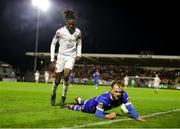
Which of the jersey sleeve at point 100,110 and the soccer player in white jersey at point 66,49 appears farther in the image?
the soccer player in white jersey at point 66,49

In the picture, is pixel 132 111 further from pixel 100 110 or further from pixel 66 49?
pixel 66 49

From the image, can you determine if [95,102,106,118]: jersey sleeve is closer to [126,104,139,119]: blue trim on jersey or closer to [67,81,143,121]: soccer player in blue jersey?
[67,81,143,121]: soccer player in blue jersey

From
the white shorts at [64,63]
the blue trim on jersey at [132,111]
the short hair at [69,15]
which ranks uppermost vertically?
the short hair at [69,15]

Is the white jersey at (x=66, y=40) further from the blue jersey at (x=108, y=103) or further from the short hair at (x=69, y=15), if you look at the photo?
the blue jersey at (x=108, y=103)

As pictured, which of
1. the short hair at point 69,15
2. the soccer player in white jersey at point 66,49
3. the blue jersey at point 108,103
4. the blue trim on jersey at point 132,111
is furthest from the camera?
the soccer player in white jersey at point 66,49

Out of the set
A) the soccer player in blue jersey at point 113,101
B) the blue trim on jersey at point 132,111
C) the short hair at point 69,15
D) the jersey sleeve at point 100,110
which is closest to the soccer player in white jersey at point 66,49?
the short hair at point 69,15

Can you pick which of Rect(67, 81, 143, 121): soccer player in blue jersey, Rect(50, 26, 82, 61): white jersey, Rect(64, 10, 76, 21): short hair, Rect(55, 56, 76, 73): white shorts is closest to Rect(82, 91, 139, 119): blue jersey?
Rect(67, 81, 143, 121): soccer player in blue jersey

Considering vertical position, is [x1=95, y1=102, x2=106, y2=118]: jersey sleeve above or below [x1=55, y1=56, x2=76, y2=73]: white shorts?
below

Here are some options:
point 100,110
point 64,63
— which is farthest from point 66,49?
point 100,110

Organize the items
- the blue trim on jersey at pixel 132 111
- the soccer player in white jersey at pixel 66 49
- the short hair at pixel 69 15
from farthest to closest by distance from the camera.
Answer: the soccer player in white jersey at pixel 66 49
the short hair at pixel 69 15
the blue trim on jersey at pixel 132 111

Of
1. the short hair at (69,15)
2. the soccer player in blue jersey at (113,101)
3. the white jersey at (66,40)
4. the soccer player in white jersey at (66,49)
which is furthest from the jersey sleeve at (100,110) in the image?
the short hair at (69,15)

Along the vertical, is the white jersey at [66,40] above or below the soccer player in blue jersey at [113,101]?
above

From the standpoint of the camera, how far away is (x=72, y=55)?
13.0 meters

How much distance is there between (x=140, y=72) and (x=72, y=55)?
64.6 m
